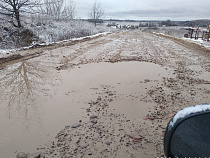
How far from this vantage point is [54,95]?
4801 mm

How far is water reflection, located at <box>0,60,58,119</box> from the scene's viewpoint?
13.4ft

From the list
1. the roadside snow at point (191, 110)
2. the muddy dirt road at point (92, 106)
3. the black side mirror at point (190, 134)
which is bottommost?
the muddy dirt road at point (92, 106)

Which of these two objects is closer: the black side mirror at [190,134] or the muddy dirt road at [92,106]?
the black side mirror at [190,134]

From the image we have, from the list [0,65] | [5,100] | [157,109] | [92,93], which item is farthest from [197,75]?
[0,65]

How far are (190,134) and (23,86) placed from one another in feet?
18.0

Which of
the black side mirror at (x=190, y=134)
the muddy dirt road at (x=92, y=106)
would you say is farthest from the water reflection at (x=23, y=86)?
the black side mirror at (x=190, y=134)

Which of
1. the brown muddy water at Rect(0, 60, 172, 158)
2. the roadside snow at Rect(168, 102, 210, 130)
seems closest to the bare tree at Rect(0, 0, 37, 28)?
the brown muddy water at Rect(0, 60, 172, 158)

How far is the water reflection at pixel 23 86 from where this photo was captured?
4.09m

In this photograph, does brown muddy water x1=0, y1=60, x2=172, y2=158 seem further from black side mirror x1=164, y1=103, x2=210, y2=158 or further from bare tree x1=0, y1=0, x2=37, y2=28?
bare tree x1=0, y1=0, x2=37, y2=28

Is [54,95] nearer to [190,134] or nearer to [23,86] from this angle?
[23,86]

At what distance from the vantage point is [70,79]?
6.10 meters

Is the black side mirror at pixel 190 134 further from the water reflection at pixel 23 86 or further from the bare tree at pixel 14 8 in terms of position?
the bare tree at pixel 14 8

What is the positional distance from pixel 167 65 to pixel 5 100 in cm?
733

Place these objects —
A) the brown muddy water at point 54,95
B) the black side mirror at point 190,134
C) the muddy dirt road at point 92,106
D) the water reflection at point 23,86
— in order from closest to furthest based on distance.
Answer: the black side mirror at point 190,134 → the muddy dirt road at point 92,106 → the brown muddy water at point 54,95 → the water reflection at point 23,86
